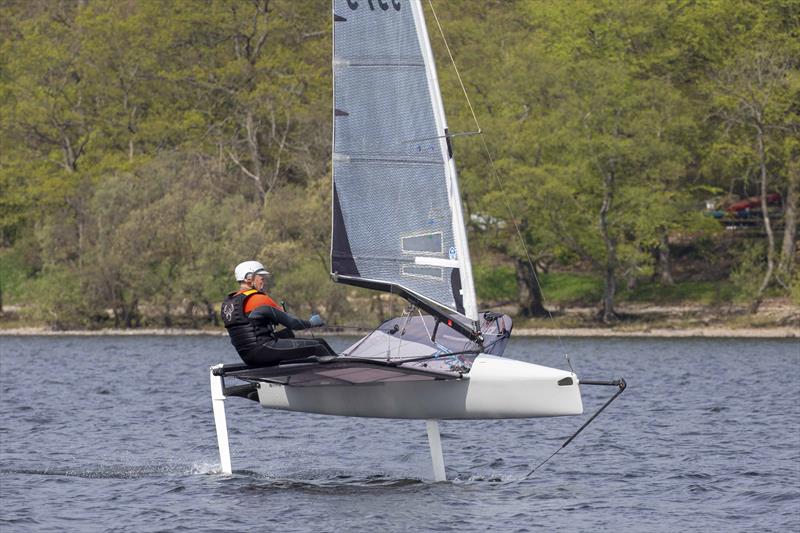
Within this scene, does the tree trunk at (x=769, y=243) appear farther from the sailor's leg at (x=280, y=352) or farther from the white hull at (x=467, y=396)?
the sailor's leg at (x=280, y=352)

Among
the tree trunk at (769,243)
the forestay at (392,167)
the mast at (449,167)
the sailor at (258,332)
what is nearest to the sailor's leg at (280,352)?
the sailor at (258,332)

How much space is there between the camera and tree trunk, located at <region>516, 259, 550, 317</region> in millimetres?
58844

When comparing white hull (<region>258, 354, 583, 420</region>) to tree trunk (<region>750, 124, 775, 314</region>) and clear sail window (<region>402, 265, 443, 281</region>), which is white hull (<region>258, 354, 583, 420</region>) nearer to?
clear sail window (<region>402, 265, 443, 281</region>)

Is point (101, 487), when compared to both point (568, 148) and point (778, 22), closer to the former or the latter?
point (568, 148)

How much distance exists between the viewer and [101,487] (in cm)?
1925

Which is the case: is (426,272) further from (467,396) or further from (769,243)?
(769,243)

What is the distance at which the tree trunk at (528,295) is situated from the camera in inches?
2317

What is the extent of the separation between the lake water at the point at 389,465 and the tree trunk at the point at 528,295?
72.0ft

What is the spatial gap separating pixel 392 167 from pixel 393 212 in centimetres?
61

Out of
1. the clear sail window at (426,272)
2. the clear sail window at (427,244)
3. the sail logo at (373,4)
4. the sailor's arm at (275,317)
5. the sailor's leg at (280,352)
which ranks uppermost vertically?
the sail logo at (373,4)

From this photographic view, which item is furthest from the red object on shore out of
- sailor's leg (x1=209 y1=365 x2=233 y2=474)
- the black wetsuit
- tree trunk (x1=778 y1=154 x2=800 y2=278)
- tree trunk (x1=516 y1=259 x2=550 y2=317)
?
the black wetsuit

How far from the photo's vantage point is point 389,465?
2150cm

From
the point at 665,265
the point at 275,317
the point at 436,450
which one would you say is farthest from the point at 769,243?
the point at 275,317

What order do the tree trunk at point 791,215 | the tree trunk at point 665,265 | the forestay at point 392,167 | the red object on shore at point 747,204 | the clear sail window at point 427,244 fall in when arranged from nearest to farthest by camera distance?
the forestay at point 392,167, the clear sail window at point 427,244, the tree trunk at point 791,215, the tree trunk at point 665,265, the red object on shore at point 747,204
